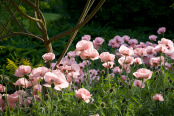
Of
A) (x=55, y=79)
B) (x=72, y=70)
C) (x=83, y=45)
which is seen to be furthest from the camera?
(x=72, y=70)

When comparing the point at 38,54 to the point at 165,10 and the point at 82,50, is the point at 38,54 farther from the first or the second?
the point at 165,10

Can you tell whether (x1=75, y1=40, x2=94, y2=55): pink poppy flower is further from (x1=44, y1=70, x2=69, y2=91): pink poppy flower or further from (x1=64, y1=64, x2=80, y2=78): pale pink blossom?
(x1=44, y1=70, x2=69, y2=91): pink poppy flower

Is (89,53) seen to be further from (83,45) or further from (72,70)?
(72,70)

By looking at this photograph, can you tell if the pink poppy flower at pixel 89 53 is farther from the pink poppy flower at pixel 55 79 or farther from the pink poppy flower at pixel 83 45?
the pink poppy flower at pixel 55 79

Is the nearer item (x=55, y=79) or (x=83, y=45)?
(x=55, y=79)

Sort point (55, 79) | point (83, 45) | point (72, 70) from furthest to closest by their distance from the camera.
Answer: point (72, 70) → point (83, 45) → point (55, 79)

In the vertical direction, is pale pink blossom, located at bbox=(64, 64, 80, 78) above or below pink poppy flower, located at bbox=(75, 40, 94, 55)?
below

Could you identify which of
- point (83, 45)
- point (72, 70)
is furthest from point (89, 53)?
point (72, 70)

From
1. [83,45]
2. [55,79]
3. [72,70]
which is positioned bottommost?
[55,79]

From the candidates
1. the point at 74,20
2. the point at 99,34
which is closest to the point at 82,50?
the point at 99,34

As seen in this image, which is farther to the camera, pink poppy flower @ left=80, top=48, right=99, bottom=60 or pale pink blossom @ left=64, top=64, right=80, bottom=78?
pale pink blossom @ left=64, top=64, right=80, bottom=78

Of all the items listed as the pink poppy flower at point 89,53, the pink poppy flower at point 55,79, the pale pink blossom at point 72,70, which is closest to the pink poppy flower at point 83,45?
the pink poppy flower at point 89,53

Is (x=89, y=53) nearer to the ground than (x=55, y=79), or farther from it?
farther from it

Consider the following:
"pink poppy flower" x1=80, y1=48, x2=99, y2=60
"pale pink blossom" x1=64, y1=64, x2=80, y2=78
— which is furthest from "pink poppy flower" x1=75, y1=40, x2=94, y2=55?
"pale pink blossom" x1=64, y1=64, x2=80, y2=78
